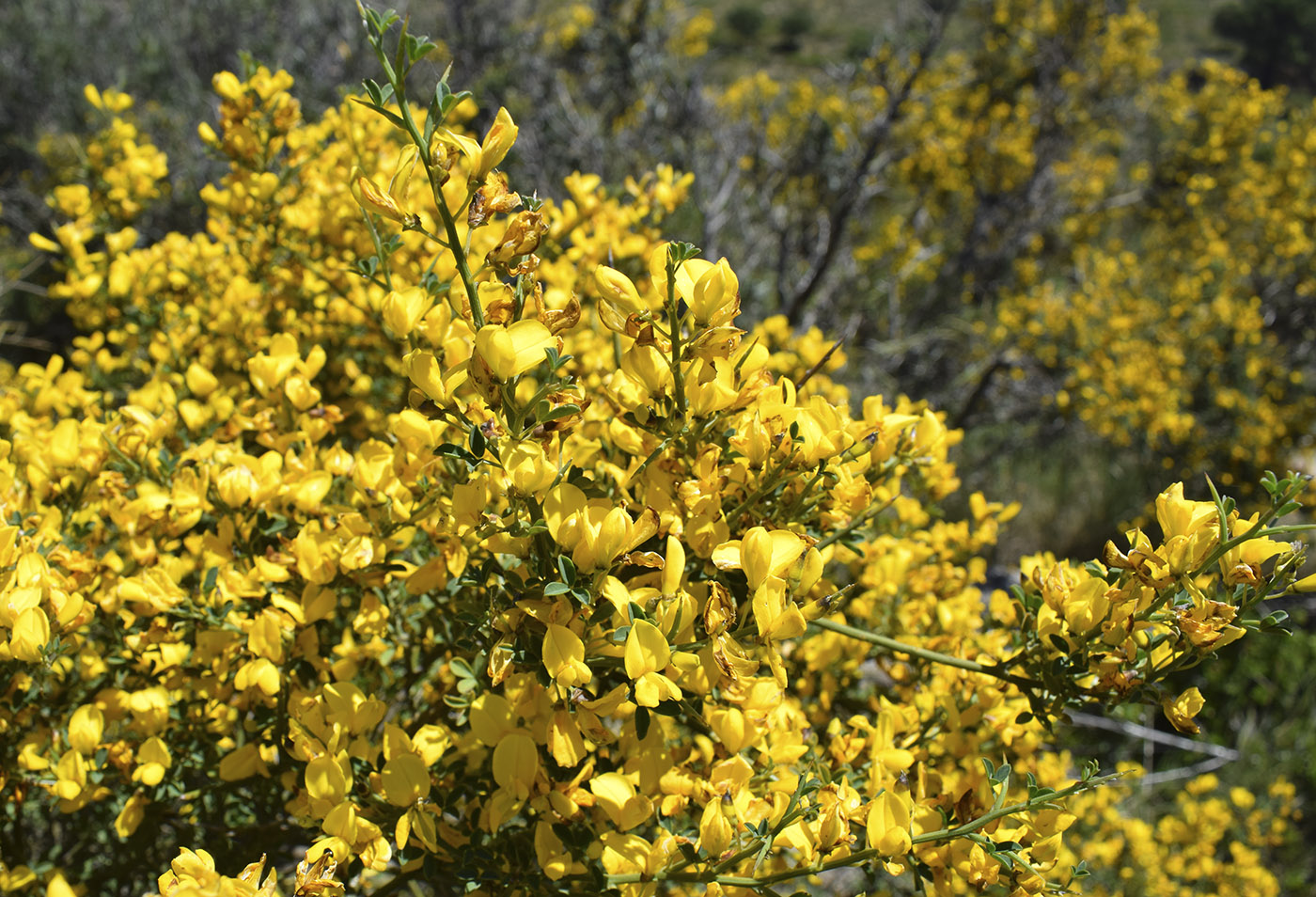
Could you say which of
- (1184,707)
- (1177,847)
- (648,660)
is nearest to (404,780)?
(648,660)

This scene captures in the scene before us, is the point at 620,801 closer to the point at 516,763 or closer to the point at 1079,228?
the point at 516,763

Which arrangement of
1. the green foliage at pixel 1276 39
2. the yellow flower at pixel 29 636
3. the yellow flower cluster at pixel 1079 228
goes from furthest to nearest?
the green foliage at pixel 1276 39
the yellow flower cluster at pixel 1079 228
the yellow flower at pixel 29 636

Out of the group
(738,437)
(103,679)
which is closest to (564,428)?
(738,437)

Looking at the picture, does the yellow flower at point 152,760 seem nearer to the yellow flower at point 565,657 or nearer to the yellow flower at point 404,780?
the yellow flower at point 404,780

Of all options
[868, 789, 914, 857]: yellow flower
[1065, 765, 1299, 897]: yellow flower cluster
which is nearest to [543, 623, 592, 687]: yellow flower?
[868, 789, 914, 857]: yellow flower

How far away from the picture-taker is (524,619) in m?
1.00

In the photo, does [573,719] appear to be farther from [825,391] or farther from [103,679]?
[825,391]

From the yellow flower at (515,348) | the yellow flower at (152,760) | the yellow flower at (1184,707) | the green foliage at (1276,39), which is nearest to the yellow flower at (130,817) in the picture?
the yellow flower at (152,760)

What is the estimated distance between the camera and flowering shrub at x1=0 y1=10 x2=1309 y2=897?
0.94 meters

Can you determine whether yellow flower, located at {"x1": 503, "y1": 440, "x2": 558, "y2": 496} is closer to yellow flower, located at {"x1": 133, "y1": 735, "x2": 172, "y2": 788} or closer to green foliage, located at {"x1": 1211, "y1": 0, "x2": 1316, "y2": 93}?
yellow flower, located at {"x1": 133, "y1": 735, "x2": 172, "y2": 788}

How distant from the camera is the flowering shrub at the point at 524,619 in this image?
94 cm

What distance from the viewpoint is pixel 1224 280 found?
7059mm

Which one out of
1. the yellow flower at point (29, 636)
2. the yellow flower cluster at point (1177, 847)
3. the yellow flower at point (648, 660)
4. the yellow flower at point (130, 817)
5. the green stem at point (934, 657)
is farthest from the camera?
the yellow flower cluster at point (1177, 847)

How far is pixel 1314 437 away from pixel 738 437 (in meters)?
6.90
